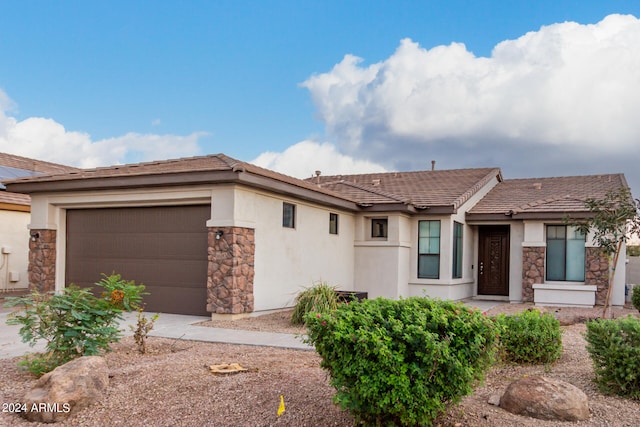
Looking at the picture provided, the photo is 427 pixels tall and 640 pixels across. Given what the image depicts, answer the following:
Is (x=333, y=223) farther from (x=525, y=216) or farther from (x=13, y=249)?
(x=13, y=249)

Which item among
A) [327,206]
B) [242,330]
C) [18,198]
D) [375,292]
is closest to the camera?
[242,330]

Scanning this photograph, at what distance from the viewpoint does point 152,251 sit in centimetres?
1195

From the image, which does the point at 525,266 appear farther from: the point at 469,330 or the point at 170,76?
the point at 469,330

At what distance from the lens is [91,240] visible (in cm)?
1274

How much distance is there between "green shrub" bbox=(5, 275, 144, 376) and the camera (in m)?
6.06

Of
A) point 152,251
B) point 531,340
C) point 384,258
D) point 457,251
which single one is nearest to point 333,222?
point 384,258

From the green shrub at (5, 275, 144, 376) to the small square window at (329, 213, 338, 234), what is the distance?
8.71 meters

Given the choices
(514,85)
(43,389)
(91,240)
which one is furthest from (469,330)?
(91,240)

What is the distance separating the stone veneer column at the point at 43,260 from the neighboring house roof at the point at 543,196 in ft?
38.9

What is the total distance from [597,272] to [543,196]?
3385 mm

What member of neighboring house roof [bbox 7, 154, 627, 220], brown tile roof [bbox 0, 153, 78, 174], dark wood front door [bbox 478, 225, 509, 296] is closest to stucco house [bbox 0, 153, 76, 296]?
brown tile roof [bbox 0, 153, 78, 174]

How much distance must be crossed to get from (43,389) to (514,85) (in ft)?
37.5

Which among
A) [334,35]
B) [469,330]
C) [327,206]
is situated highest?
[334,35]

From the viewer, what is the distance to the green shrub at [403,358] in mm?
4035
